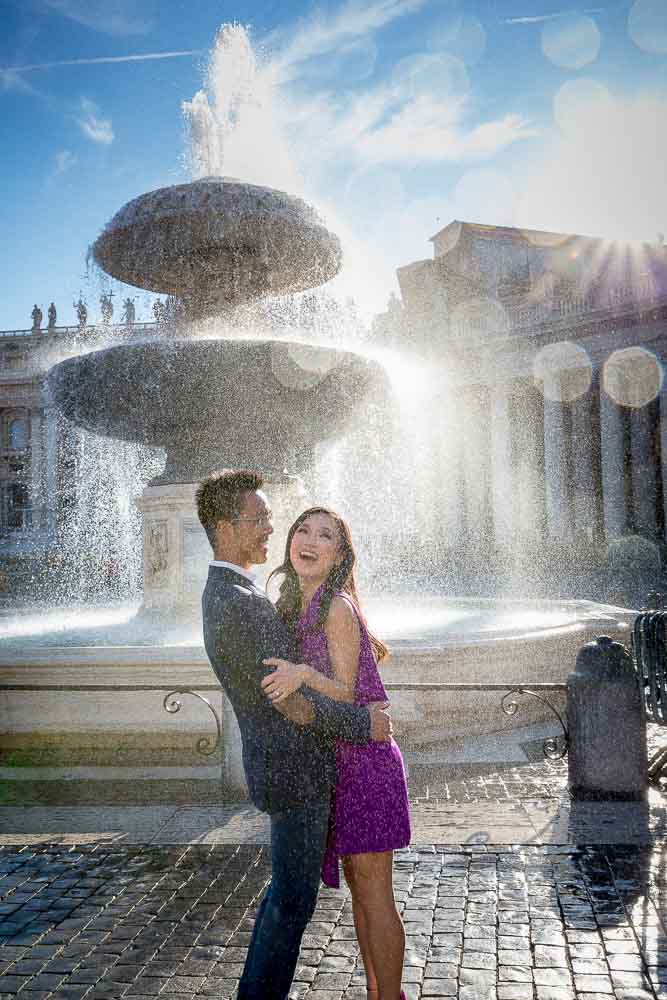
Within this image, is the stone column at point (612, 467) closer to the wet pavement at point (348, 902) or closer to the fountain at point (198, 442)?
the fountain at point (198, 442)

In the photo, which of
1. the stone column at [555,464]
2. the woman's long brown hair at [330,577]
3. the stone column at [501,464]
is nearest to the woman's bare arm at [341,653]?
the woman's long brown hair at [330,577]

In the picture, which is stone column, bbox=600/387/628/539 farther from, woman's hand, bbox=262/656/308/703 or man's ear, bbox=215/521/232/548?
woman's hand, bbox=262/656/308/703

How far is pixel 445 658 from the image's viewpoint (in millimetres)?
7109

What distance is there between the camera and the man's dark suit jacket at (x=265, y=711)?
8.98ft

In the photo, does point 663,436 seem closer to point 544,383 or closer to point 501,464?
point 544,383

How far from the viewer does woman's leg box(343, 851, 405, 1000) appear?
297 cm

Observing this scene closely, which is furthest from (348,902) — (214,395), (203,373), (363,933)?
(214,395)

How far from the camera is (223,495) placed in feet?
9.88

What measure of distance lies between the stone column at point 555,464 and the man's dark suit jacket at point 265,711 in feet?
114

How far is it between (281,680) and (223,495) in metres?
0.66

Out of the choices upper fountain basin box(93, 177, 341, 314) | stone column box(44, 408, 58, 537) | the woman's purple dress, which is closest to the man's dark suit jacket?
the woman's purple dress

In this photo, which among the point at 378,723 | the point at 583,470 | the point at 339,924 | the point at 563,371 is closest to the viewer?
the point at 378,723

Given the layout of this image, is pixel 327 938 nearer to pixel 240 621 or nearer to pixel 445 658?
pixel 240 621

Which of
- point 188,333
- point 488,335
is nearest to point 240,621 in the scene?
point 188,333
